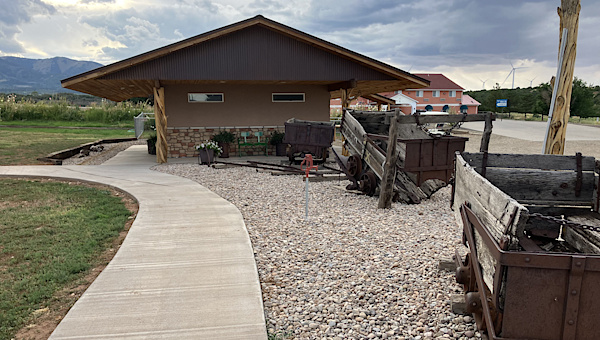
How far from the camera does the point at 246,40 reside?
14898 millimetres

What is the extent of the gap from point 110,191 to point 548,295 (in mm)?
9638

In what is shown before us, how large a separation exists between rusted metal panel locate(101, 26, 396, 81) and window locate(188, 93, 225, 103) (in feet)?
8.30

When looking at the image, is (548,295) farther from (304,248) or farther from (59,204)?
(59,204)

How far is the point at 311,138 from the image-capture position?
14.1 m

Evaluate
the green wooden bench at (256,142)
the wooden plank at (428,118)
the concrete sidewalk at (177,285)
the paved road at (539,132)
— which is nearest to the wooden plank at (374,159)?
the wooden plank at (428,118)

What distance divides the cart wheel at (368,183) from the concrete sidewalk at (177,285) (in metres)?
3.09

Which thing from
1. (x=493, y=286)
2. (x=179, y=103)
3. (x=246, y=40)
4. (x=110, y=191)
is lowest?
(x=110, y=191)

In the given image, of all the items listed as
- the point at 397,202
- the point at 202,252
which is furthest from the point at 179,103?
the point at 202,252

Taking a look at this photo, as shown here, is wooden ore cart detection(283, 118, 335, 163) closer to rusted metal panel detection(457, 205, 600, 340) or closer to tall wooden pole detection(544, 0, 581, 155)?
tall wooden pole detection(544, 0, 581, 155)

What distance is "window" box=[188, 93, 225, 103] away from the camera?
1695 cm

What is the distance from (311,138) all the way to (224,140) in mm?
4134

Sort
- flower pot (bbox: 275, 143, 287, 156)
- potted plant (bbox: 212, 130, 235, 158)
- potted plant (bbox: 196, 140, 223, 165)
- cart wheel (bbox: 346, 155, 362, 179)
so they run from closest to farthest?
1. cart wheel (bbox: 346, 155, 362, 179)
2. potted plant (bbox: 196, 140, 223, 165)
3. potted plant (bbox: 212, 130, 235, 158)
4. flower pot (bbox: 275, 143, 287, 156)

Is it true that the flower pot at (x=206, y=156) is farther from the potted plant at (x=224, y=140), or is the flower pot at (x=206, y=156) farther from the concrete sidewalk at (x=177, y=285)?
the concrete sidewalk at (x=177, y=285)

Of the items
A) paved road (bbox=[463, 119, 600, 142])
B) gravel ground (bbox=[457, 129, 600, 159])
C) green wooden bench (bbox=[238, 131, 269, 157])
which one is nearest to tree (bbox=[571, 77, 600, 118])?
paved road (bbox=[463, 119, 600, 142])
